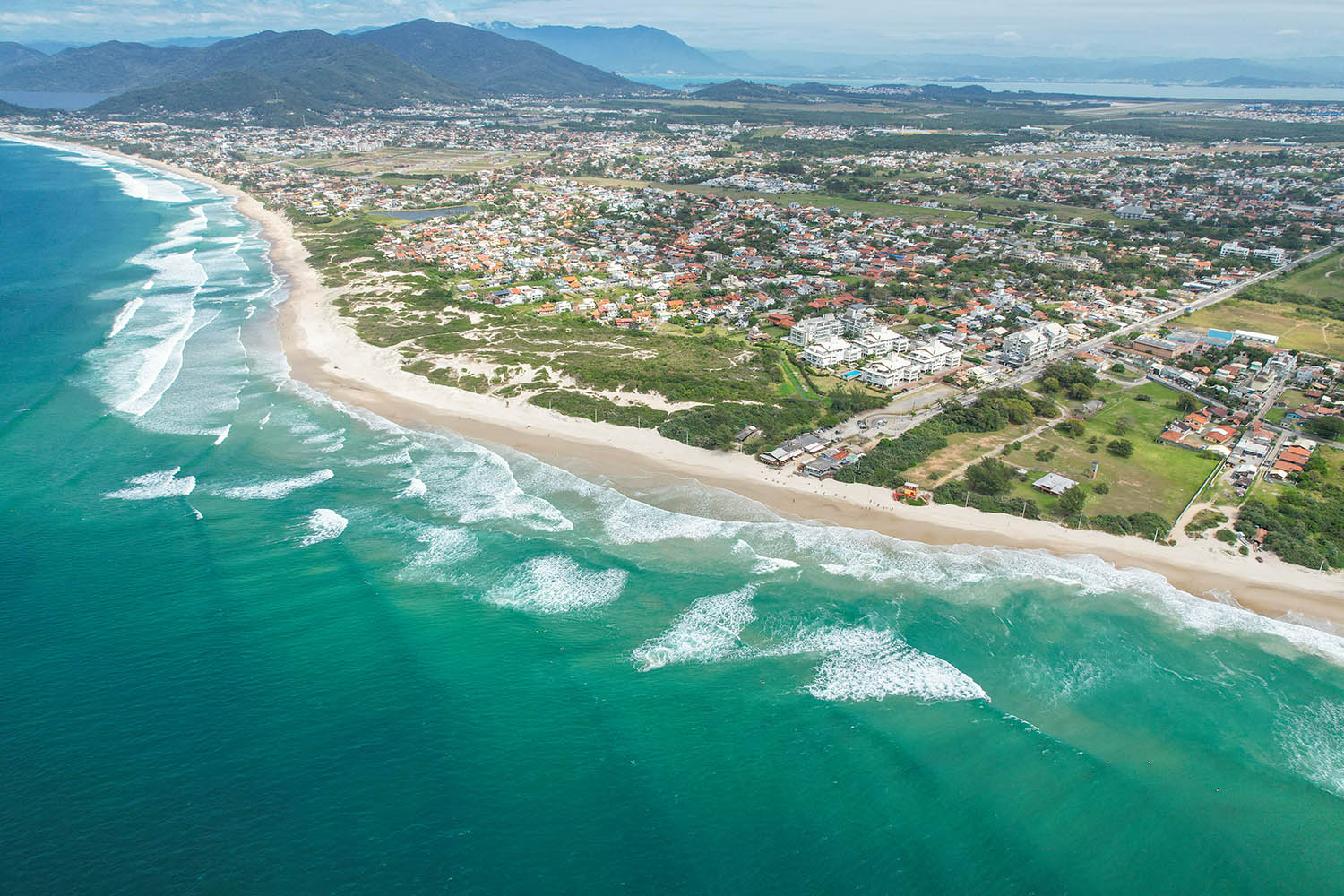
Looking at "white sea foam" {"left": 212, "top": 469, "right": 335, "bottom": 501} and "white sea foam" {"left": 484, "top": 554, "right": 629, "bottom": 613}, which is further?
"white sea foam" {"left": 212, "top": 469, "right": 335, "bottom": 501}

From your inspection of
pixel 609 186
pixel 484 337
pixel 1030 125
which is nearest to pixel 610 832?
pixel 484 337

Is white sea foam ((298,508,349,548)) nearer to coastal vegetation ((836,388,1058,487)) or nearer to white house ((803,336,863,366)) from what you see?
coastal vegetation ((836,388,1058,487))

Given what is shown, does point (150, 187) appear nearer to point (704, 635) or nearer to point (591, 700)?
point (704, 635)

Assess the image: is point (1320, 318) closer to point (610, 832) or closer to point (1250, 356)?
point (1250, 356)

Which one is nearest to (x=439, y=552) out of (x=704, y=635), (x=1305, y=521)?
(x=704, y=635)

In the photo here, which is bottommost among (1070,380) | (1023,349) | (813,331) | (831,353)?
(1070,380)

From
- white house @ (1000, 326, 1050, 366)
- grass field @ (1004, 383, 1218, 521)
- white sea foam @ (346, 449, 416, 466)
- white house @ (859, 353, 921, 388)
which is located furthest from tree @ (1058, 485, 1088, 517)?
white sea foam @ (346, 449, 416, 466)
